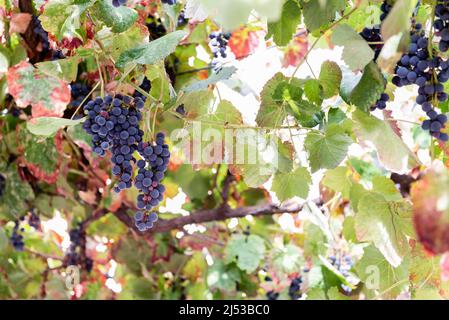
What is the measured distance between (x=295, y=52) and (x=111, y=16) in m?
1.06

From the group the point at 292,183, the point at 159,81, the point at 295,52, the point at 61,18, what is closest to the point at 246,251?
the point at 295,52

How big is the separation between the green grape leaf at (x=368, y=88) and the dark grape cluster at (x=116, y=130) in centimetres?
33

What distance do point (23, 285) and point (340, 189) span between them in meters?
1.34

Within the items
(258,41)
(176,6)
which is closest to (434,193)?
(176,6)

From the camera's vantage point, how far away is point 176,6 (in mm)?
1304

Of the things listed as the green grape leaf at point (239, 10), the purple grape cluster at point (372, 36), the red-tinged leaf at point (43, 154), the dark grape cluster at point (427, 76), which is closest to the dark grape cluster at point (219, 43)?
the red-tinged leaf at point (43, 154)

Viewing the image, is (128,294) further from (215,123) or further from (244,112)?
(215,123)

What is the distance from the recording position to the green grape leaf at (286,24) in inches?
38.2

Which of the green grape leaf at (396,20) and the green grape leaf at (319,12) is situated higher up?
the green grape leaf at (396,20)

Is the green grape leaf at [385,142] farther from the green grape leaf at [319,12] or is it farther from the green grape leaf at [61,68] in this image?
the green grape leaf at [61,68]

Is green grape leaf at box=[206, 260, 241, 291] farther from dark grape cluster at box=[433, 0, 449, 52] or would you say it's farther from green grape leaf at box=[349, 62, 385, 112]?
dark grape cluster at box=[433, 0, 449, 52]

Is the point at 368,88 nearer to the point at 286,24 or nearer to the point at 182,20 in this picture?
the point at 286,24

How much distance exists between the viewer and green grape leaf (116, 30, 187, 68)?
3.02 ft

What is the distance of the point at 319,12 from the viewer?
36.3 inches
